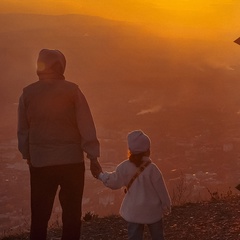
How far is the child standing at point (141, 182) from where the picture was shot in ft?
16.0

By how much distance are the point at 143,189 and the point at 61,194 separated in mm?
704

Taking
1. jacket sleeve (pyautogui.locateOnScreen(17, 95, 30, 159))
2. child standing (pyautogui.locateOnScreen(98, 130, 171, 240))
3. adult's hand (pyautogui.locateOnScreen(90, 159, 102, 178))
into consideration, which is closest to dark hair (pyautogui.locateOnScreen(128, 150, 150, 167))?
child standing (pyautogui.locateOnScreen(98, 130, 171, 240))

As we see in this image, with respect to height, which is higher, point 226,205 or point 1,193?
point 226,205

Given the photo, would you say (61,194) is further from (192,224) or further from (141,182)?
(192,224)

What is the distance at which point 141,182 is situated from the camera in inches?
192

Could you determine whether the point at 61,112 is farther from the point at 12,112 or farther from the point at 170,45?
the point at 170,45

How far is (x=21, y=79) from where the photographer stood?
71.1 m

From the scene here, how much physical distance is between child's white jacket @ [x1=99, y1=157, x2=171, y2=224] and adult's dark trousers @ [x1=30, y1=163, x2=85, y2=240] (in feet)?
1.06

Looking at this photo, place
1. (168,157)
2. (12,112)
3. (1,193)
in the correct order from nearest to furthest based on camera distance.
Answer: (1,193) < (168,157) < (12,112)

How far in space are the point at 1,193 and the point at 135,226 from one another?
26.4 meters

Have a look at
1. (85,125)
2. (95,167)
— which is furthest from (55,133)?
(95,167)

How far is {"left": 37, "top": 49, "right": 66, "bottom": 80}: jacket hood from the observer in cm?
462

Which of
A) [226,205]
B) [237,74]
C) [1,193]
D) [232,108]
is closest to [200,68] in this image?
[237,74]

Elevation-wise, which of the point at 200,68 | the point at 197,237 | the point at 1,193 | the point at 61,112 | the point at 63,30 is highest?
the point at 63,30
